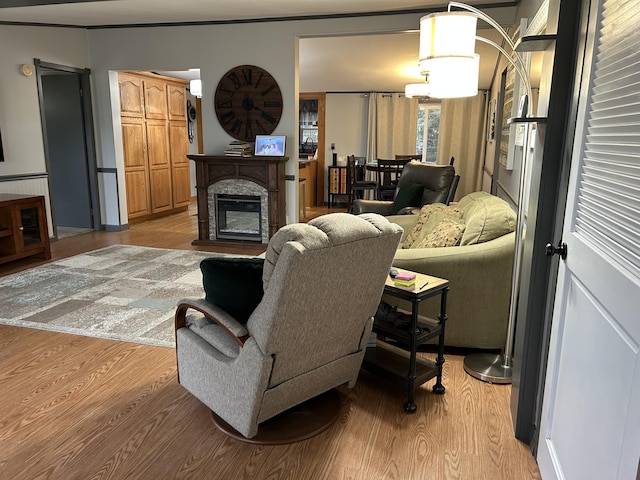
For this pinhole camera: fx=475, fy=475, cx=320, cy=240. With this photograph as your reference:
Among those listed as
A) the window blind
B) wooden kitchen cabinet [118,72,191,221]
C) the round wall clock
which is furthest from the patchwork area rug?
the window blind

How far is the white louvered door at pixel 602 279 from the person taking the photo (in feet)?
3.52

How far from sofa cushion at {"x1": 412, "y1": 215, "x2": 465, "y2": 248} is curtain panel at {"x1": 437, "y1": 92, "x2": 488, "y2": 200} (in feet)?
19.0

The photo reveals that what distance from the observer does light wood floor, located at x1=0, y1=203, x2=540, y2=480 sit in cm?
180

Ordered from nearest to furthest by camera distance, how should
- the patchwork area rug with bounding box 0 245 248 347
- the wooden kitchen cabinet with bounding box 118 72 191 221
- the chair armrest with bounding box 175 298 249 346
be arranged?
the chair armrest with bounding box 175 298 249 346 → the patchwork area rug with bounding box 0 245 248 347 → the wooden kitchen cabinet with bounding box 118 72 191 221

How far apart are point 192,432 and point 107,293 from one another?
2106 mm

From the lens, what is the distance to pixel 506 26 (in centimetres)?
436

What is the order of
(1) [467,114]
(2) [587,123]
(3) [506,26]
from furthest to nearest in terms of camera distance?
1. (1) [467,114]
2. (3) [506,26]
3. (2) [587,123]

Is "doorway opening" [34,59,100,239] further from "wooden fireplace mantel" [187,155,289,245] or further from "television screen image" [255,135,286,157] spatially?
"television screen image" [255,135,286,157]

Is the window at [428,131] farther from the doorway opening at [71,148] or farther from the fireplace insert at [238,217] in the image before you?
the doorway opening at [71,148]

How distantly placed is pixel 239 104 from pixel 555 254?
4402 millimetres

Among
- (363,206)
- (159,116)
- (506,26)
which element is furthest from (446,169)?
(159,116)

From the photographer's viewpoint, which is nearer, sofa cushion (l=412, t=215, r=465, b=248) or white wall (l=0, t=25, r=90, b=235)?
sofa cushion (l=412, t=215, r=465, b=248)

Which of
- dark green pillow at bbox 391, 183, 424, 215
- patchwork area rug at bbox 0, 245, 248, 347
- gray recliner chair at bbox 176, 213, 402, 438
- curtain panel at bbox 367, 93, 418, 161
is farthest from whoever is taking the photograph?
curtain panel at bbox 367, 93, 418, 161

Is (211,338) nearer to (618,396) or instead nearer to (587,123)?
(618,396)
